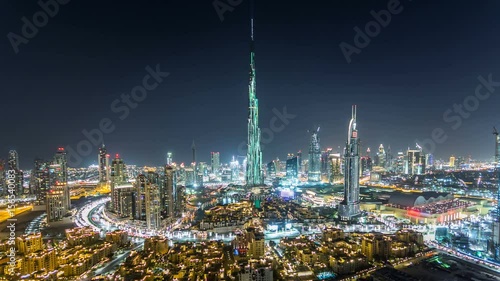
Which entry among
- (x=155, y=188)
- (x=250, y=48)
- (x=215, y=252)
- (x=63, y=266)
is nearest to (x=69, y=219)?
(x=155, y=188)

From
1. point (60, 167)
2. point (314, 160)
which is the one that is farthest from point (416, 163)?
point (60, 167)

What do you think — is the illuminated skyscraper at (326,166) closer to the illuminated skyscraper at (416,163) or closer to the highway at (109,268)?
the illuminated skyscraper at (416,163)

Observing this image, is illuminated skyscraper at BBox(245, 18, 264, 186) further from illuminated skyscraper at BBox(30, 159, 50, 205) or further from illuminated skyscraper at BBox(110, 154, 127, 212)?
illuminated skyscraper at BBox(30, 159, 50, 205)

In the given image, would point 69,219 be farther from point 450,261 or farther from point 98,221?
point 450,261

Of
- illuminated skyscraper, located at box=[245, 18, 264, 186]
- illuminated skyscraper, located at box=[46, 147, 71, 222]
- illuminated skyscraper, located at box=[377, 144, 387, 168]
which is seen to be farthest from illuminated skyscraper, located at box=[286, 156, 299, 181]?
illuminated skyscraper, located at box=[46, 147, 71, 222]

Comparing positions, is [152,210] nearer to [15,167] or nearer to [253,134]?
[253,134]

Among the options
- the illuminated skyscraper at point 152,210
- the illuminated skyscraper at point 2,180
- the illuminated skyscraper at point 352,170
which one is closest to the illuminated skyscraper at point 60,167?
the illuminated skyscraper at point 2,180
